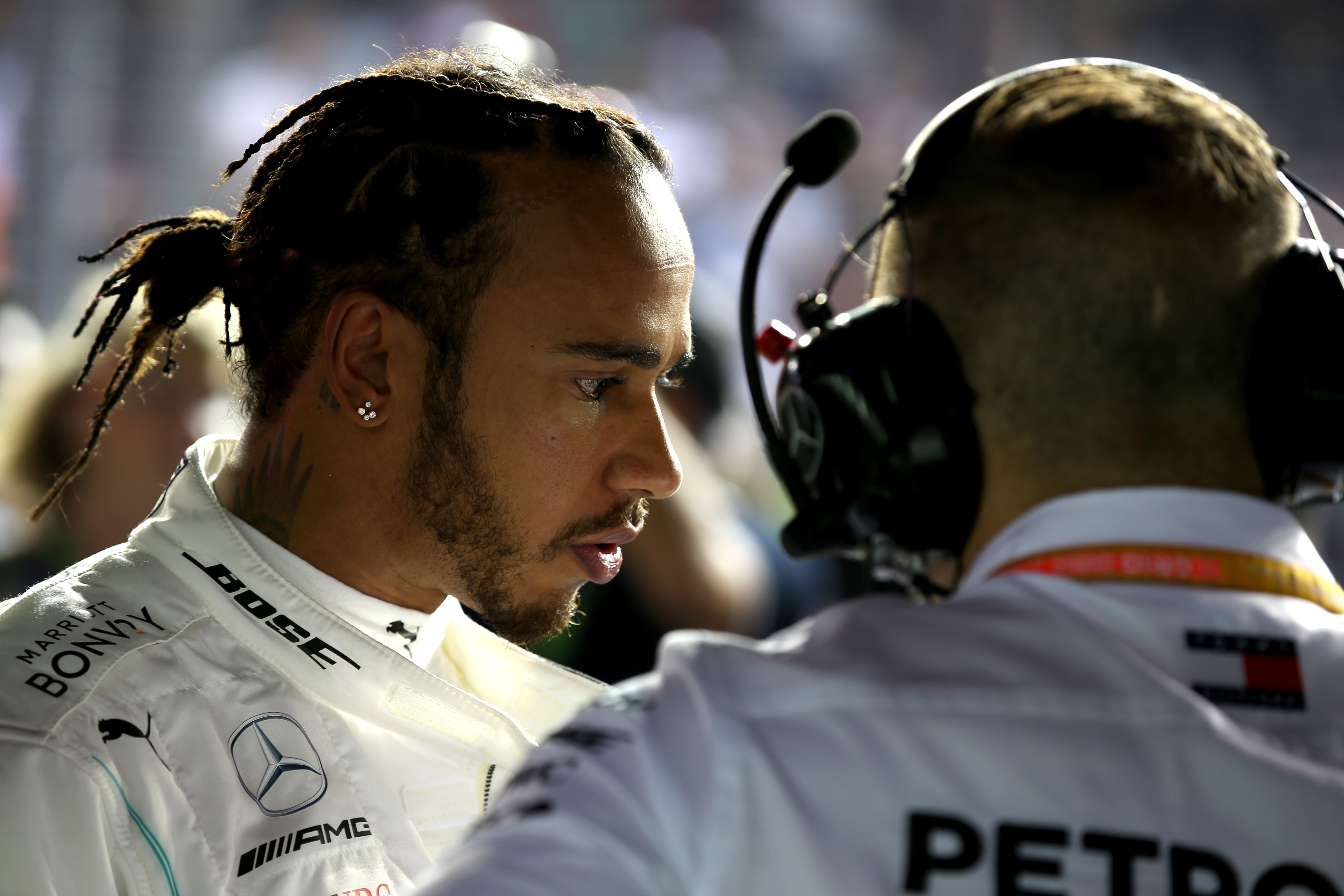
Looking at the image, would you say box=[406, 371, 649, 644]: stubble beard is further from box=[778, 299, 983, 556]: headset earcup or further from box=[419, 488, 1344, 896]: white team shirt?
box=[419, 488, 1344, 896]: white team shirt

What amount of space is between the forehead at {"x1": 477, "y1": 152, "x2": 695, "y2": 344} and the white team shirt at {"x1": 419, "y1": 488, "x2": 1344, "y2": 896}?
74 centimetres

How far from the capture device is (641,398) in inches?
61.4

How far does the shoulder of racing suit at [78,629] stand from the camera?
1.15m

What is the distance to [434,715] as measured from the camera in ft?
4.60

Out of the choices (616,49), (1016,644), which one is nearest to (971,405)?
(1016,644)

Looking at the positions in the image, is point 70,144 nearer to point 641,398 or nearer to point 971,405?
point 641,398

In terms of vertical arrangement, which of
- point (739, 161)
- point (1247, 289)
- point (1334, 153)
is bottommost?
point (1247, 289)

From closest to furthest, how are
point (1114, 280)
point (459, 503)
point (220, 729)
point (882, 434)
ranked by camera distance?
point (1114, 280) → point (882, 434) → point (220, 729) → point (459, 503)

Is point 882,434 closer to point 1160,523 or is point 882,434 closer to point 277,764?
point 1160,523

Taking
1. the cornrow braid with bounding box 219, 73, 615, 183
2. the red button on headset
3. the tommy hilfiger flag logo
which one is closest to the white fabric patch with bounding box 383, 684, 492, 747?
the red button on headset

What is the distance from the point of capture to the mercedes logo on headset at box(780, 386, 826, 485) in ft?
3.38

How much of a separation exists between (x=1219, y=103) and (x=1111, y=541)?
1.23 feet

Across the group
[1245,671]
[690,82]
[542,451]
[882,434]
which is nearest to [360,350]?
[542,451]

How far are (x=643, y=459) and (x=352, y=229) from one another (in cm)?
46
